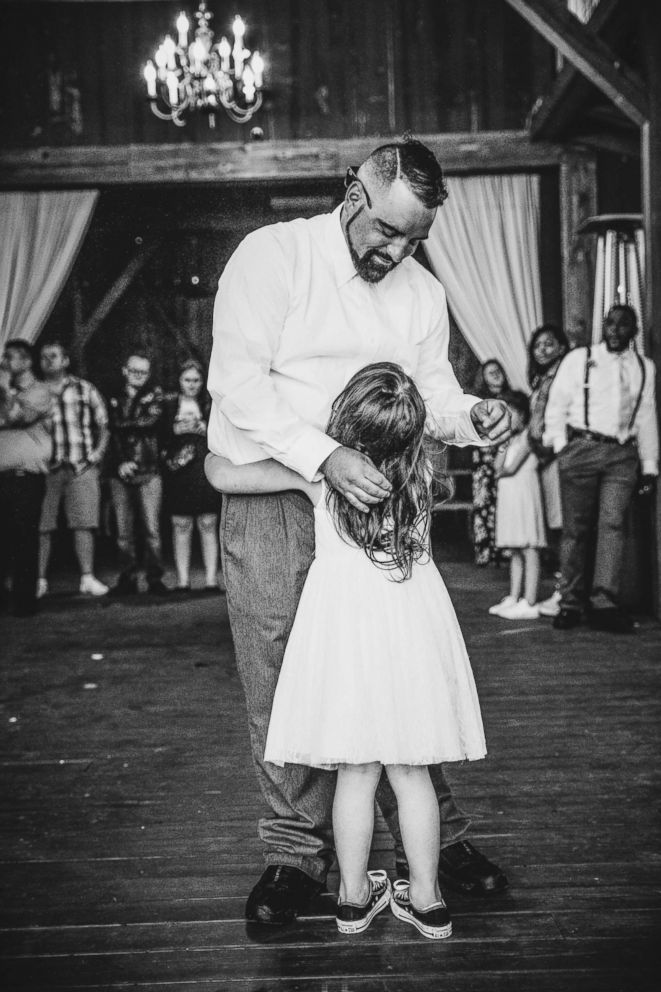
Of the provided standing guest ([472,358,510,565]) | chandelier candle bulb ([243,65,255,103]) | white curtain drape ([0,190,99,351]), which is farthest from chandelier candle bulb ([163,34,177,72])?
standing guest ([472,358,510,565])

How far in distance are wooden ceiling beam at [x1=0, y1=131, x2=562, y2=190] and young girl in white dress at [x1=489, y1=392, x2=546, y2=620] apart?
3.33 meters

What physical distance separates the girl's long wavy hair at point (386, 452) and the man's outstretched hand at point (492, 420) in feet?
0.41

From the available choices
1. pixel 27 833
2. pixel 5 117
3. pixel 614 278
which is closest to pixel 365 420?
pixel 27 833

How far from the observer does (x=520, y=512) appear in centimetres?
569

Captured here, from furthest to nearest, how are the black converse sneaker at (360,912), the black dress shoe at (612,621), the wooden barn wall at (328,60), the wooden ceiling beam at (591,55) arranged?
1. the wooden barn wall at (328,60)
2. the wooden ceiling beam at (591,55)
3. the black dress shoe at (612,621)
4. the black converse sneaker at (360,912)

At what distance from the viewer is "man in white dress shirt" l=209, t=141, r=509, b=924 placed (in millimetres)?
2033

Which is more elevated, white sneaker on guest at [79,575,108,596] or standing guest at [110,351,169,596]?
standing guest at [110,351,169,596]

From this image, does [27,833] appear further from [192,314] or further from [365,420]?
[192,314]

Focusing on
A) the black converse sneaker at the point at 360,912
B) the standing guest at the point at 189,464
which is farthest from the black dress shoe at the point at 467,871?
the standing guest at the point at 189,464

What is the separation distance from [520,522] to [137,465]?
8.52ft

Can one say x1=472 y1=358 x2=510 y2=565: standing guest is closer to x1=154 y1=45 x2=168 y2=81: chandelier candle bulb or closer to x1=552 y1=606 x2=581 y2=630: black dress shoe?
x1=552 y1=606 x2=581 y2=630: black dress shoe

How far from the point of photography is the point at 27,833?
2.79 meters

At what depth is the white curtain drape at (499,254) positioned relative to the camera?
875 cm

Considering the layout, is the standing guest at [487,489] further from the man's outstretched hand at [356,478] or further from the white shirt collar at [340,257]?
the man's outstretched hand at [356,478]
